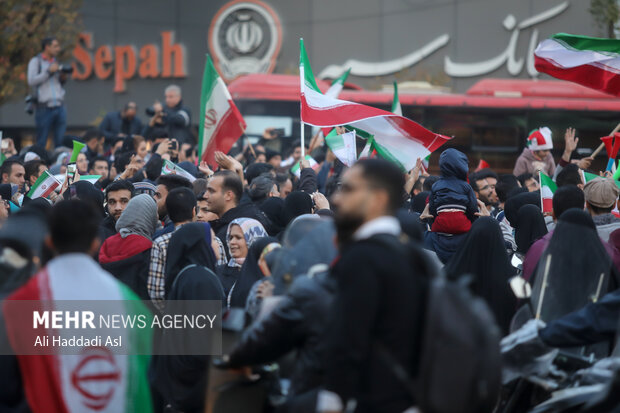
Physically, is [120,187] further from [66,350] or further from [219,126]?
[66,350]

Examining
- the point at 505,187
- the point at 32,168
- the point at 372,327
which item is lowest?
the point at 505,187

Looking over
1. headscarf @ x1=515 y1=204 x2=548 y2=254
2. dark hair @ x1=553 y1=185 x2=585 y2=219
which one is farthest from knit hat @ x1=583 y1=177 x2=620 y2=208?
headscarf @ x1=515 y1=204 x2=548 y2=254

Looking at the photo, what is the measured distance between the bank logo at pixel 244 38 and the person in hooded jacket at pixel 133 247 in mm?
24779

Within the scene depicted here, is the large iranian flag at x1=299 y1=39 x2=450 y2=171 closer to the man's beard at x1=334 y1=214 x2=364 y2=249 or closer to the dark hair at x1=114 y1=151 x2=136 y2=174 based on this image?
the dark hair at x1=114 y1=151 x2=136 y2=174

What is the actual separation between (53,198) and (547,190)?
4.87 metres

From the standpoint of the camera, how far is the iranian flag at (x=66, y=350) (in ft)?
13.2

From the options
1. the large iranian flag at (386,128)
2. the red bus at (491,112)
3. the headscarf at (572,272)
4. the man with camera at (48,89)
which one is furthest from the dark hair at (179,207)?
the red bus at (491,112)

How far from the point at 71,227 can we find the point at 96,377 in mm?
687

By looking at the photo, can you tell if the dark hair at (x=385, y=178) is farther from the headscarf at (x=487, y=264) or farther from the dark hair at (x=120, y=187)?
the dark hair at (x=120, y=187)

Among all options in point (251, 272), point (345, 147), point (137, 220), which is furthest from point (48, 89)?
point (251, 272)

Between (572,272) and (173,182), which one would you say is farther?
(173,182)

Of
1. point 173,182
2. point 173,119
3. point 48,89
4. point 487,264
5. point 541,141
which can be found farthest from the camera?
point 48,89

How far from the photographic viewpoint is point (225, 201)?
302 inches

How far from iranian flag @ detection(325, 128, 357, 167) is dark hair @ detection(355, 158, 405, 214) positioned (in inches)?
220
